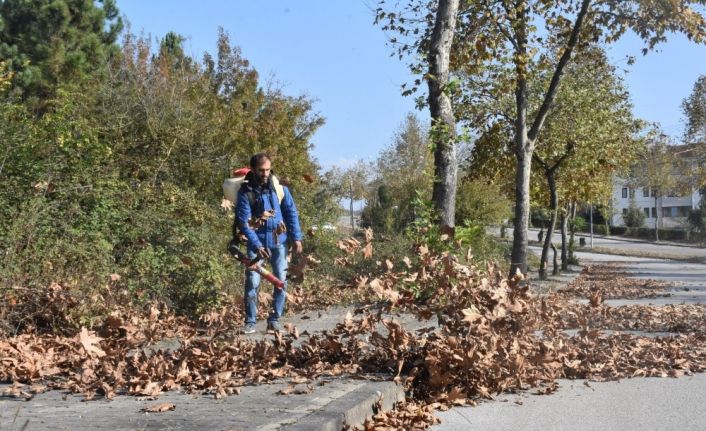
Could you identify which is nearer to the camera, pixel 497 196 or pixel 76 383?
pixel 76 383

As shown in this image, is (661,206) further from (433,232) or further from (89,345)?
(89,345)

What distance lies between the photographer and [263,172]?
27.0 ft

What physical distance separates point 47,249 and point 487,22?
11.1 m

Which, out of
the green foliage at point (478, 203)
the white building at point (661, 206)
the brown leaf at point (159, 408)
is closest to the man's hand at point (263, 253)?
the brown leaf at point (159, 408)

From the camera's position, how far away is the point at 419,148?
53438mm

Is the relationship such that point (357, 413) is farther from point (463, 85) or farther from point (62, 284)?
point (463, 85)

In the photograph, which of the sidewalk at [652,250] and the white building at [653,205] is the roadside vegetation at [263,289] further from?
the white building at [653,205]

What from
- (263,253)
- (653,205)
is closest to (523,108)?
(263,253)

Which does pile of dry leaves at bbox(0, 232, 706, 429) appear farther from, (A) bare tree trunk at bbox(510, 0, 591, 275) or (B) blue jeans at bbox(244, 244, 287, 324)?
(A) bare tree trunk at bbox(510, 0, 591, 275)

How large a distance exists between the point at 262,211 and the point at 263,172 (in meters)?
0.43

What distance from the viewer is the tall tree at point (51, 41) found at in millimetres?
25609

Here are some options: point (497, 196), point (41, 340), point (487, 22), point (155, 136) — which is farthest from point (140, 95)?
point (497, 196)

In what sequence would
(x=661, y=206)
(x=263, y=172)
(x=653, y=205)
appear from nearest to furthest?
(x=263, y=172) → (x=661, y=206) → (x=653, y=205)

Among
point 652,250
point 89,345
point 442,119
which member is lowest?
point 652,250
